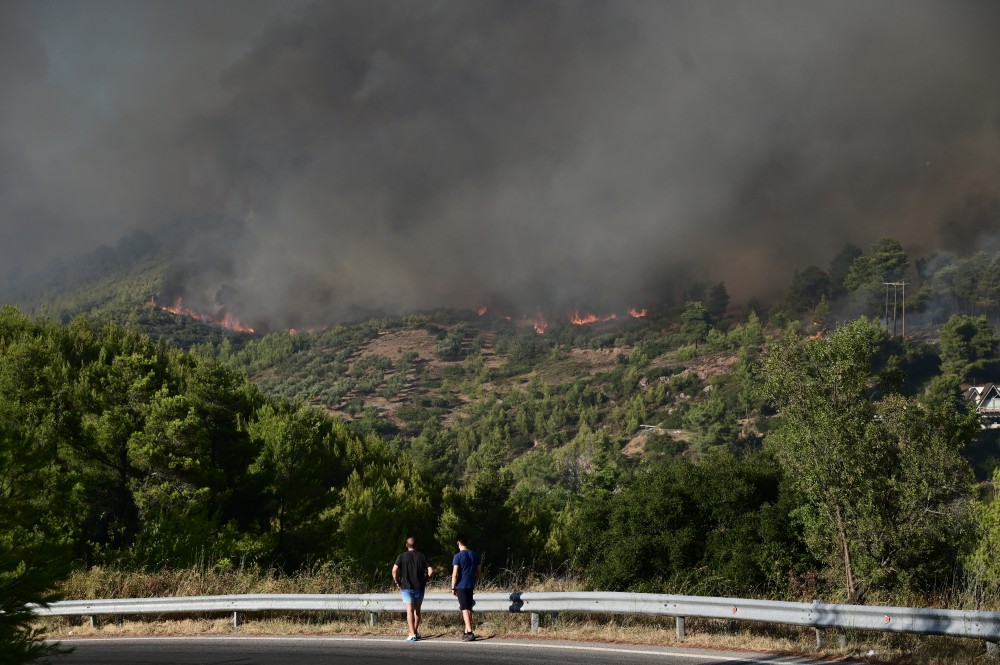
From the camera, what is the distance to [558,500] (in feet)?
433

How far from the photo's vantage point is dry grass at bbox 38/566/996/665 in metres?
11.6

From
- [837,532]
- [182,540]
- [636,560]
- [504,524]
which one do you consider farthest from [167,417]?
[504,524]

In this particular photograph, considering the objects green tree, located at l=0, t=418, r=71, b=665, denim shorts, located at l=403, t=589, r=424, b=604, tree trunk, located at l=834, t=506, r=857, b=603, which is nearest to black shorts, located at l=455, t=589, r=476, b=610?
denim shorts, located at l=403, t=589, r=424, b=604

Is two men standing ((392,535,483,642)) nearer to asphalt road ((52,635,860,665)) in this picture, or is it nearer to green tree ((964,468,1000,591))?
asphalt road ((52,635,860,665))

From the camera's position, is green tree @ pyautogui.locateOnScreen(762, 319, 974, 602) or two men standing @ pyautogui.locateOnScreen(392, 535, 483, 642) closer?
two men standing @ pyautogui.locateOnScreen(392, 535, 483, 642)

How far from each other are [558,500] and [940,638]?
400ft

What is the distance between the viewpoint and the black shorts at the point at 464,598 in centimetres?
1420

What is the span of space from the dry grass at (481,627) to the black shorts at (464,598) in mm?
661

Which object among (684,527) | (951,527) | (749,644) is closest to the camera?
(749,644)

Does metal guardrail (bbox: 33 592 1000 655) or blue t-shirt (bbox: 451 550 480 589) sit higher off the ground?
blue t-shirt (bbox: 451 550 480 589)

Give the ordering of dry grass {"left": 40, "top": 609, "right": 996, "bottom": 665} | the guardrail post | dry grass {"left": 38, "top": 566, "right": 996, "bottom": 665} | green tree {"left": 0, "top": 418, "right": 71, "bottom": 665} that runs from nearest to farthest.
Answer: green tree {"left": 0, "top": 418, "right": 71, "bottom": 665} → dry grass {"left": 40, "top": 609, "right": 996, "bottom": 665} → dry grass {"left": 38, "top": 566, "right": 996, "bottom": 665} → the guardrail post

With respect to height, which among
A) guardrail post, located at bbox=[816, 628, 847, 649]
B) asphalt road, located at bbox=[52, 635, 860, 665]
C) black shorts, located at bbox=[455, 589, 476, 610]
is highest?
black shorts, located at bbox=[455, 589, 476, 610]

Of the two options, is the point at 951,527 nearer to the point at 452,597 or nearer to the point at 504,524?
the point at 452,597

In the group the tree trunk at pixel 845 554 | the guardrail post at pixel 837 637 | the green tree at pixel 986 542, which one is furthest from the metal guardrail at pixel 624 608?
the tree trunk at pixel 845 554
